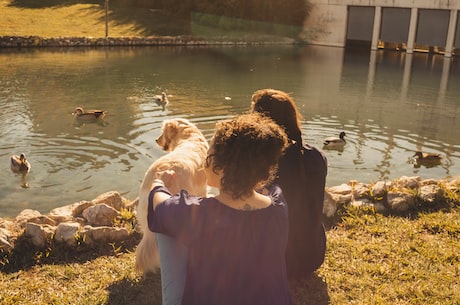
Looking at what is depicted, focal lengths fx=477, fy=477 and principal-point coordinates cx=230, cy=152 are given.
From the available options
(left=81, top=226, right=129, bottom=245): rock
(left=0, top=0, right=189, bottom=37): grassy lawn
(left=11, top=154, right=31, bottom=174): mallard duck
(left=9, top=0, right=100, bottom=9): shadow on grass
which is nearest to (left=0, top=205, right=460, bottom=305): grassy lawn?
(left=81, top=226, right=129, bottom=245): rock

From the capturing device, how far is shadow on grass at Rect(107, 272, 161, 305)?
4.23 m

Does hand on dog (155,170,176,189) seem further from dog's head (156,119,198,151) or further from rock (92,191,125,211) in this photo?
rock (92,191,125,211)

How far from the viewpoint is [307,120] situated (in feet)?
48.0

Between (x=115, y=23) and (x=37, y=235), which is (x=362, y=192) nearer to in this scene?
(x=37, y=235)

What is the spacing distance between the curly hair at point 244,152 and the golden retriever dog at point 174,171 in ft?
3.73

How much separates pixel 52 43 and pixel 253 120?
3420cm

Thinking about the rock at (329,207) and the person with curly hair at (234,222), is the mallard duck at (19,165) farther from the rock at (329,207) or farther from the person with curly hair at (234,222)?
the person with curly hair at (234,222)

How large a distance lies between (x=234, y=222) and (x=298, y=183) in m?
1.65

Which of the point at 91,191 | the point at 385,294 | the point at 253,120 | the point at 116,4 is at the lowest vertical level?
the point at 91,191

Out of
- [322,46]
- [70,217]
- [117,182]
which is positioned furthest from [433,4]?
[70,217]

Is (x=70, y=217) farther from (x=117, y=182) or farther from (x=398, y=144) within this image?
(x=398, y=144)

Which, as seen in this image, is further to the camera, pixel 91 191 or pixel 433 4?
pixel 433 4

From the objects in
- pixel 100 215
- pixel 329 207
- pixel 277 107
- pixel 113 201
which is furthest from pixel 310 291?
pixel 113 201

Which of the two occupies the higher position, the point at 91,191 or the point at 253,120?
the point at 253,120
